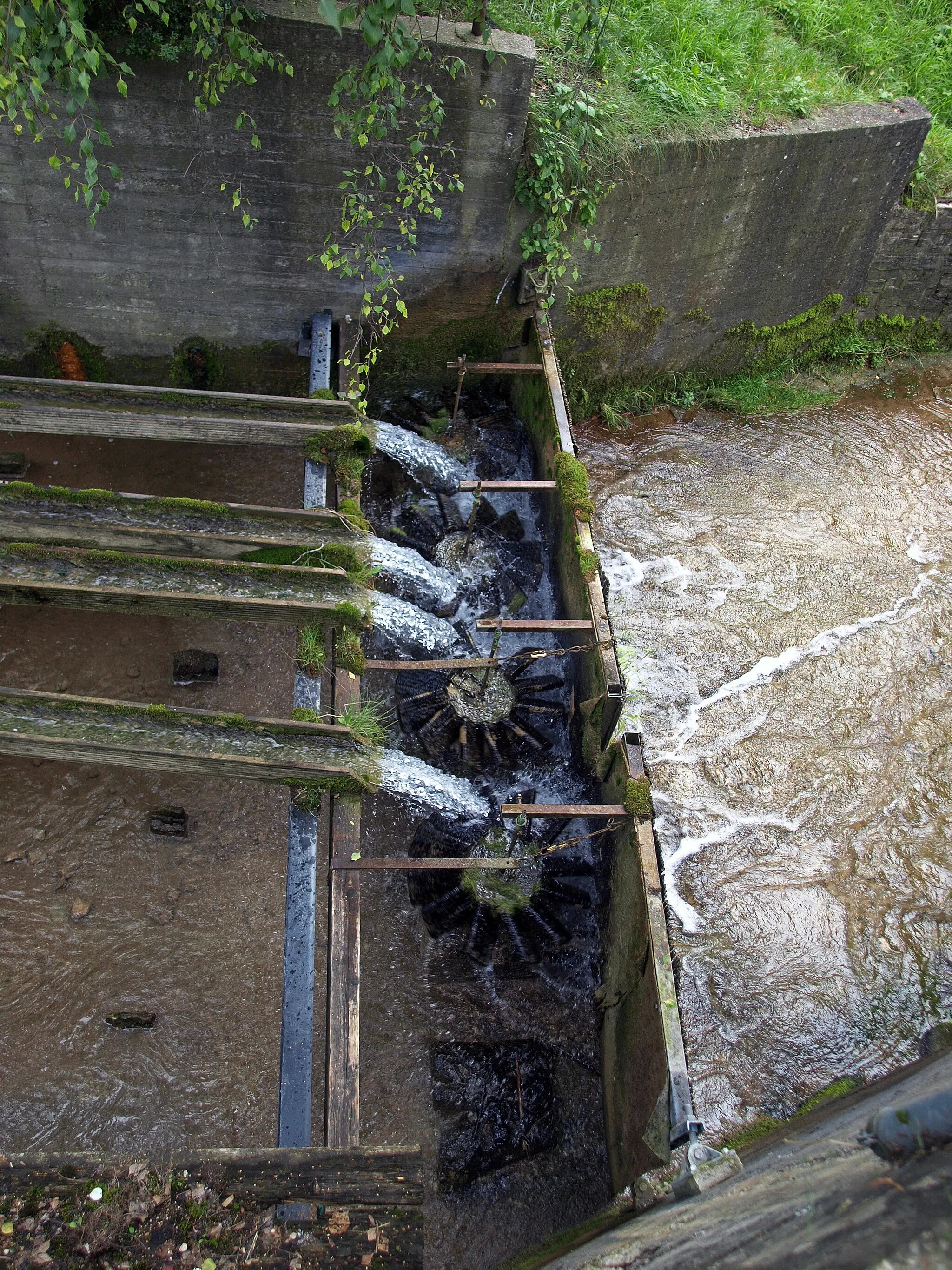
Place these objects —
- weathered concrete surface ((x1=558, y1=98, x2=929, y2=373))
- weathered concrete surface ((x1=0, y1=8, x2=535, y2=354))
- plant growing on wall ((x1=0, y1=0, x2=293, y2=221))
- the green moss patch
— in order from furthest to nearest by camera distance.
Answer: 1. weathered concrete surface ((x1=558, y1=98, x2=929, y2=373))
2. the green moss patch
3. weathered concrete surface ((x1=0, y1=8, x2=535, y2=354))
4. plant growing on wall ((x1=0, y1=0, x2=293, y2=221))

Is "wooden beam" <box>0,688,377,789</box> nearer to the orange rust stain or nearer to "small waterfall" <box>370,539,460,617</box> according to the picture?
"small waterfall" <box>370,539,460,617</box>

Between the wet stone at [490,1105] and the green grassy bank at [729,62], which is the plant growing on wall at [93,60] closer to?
the green grassy bank at [729,62]

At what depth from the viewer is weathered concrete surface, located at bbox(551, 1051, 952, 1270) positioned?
191 centimetres

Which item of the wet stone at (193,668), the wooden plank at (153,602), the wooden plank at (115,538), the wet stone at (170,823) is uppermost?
the wooden plank at (115,538)

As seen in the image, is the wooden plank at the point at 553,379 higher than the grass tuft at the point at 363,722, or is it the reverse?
the wooden plank at the point at 553,379

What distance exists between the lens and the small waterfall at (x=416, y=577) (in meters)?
6.79

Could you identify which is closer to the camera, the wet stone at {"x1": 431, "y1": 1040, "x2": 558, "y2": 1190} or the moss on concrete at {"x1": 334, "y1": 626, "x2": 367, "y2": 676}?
the wet stone at {"x1": 431, "y1": 1040, "x2": 558, "y2": 1190}

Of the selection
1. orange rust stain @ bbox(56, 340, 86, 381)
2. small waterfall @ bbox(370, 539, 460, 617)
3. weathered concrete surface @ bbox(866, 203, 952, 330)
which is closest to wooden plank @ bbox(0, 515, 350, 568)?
small waterfall @ bbox(370, 539, 460, 617)

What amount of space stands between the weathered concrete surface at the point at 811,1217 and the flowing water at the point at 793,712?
2527mm

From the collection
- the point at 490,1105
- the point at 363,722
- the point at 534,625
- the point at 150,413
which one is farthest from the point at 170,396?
the point at 490,1105

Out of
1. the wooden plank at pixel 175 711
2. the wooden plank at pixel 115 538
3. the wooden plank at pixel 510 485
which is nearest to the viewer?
the wooden plank at pixel 175 711

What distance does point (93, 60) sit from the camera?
4.95 metres

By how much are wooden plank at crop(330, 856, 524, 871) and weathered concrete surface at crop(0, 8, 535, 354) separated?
5497mm

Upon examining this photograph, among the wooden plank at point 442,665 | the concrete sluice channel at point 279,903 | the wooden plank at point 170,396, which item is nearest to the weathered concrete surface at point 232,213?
the wooden plank at point 170,396
